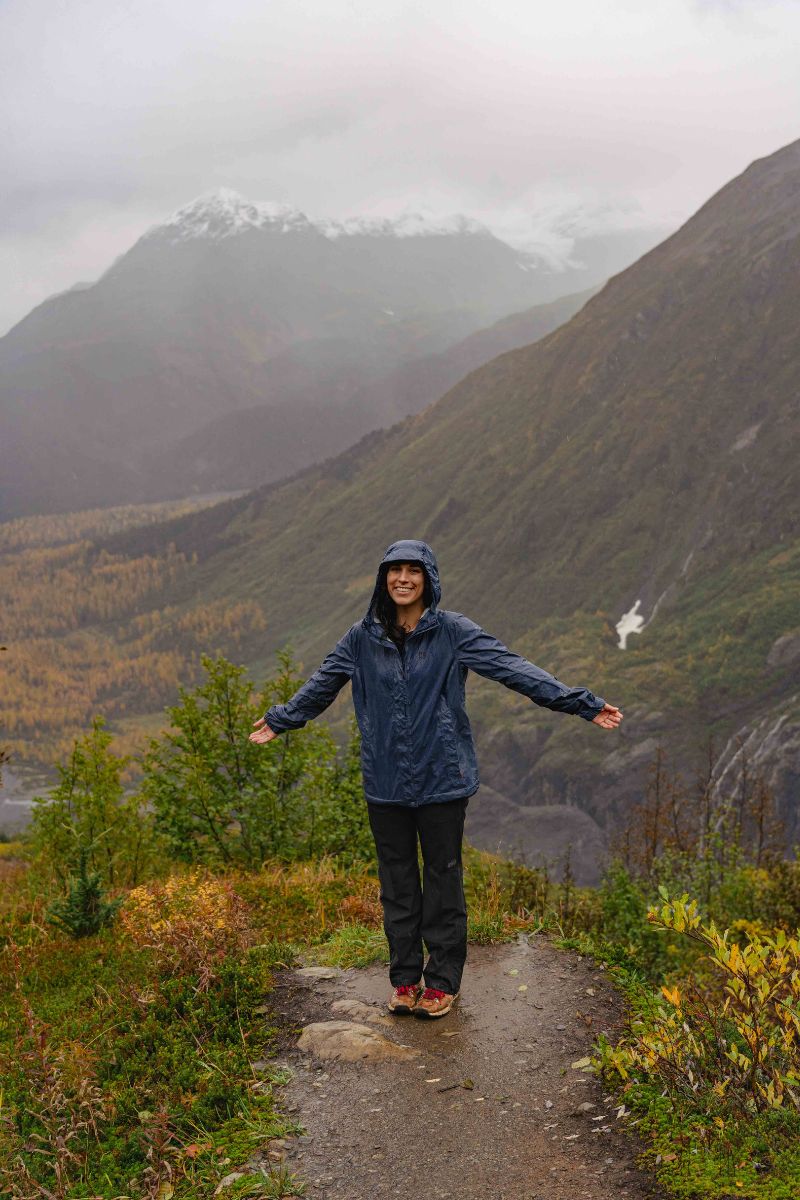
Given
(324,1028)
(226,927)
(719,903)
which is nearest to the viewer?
(324,1028)

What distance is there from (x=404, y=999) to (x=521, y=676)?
6.90ft

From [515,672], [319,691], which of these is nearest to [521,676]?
[515,672]

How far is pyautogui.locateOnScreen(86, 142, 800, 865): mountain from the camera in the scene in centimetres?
10700

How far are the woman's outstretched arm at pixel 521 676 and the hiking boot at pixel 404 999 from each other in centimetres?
194

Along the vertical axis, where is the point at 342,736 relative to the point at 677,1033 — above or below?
below

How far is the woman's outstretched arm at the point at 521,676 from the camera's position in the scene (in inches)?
220

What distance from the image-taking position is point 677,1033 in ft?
14.6

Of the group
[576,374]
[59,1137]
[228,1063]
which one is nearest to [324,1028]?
[228,1063]

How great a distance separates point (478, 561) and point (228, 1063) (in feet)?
558

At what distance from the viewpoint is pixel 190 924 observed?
20.5 ft

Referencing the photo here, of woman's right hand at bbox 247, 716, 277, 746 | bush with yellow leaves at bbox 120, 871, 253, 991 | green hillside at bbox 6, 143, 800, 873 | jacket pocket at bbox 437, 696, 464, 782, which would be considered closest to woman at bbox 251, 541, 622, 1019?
jacket pocket at bbox 437, 696, 464, 782

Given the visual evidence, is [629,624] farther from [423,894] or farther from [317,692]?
[317,692]

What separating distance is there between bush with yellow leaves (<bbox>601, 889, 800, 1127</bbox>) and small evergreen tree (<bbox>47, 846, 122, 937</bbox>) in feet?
13.2

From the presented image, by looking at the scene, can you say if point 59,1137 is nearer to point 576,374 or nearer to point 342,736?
point 342,736
